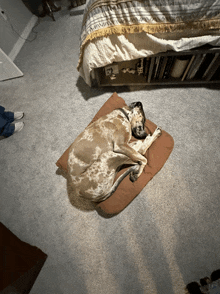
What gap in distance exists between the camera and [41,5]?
318 cm

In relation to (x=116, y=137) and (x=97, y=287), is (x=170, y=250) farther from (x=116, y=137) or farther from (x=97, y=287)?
(x=116, y=137)

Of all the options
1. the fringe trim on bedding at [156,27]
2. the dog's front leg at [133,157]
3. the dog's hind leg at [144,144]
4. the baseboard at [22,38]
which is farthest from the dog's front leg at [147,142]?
the baseboard at [22,38]

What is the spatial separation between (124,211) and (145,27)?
6.43 ft

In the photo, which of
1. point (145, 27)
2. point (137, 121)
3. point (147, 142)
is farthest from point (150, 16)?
point (147, 142)

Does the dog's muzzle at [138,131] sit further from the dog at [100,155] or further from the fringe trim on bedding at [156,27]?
the fringe trim on bedding at [156,27]

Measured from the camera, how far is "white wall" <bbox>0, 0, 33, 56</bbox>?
8.97ft

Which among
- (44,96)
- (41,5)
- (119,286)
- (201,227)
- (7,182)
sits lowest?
(201,227)

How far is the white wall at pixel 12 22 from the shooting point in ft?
8.97

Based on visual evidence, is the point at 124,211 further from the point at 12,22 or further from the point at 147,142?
the point at 12,22

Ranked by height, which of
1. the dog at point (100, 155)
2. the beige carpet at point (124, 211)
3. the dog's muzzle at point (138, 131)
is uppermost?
the dog at point (100, 155)

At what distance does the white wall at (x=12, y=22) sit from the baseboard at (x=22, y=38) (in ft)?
0.09

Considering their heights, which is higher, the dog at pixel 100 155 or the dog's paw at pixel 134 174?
the dog at pixel 100 155

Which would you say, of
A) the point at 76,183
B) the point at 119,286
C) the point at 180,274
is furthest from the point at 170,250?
the point at 76,183

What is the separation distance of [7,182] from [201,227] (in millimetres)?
2414
